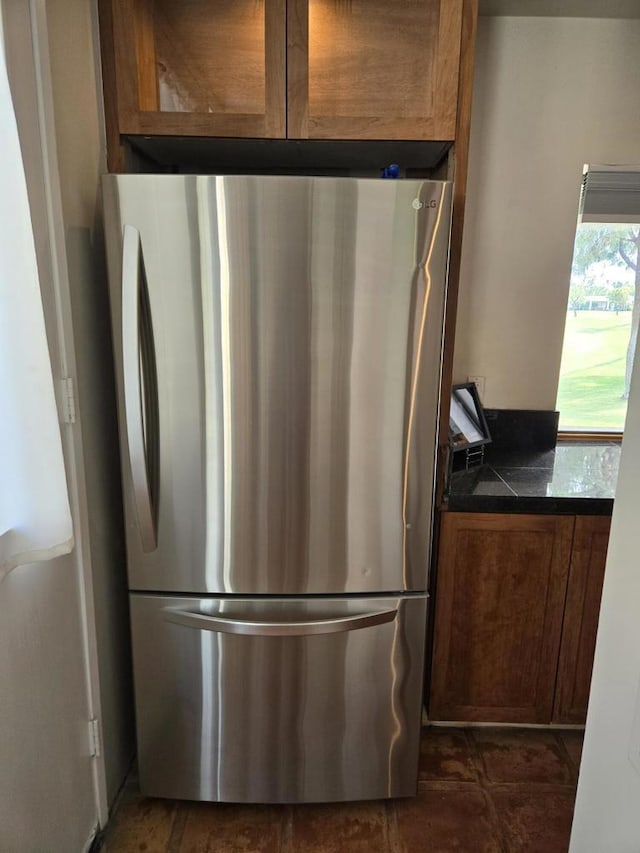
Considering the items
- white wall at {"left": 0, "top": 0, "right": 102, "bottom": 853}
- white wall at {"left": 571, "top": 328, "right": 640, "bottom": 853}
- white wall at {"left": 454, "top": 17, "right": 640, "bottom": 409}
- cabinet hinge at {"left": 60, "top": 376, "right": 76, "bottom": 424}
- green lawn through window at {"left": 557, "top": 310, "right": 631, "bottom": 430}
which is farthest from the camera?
green lawn through window at {"left": 557, "top": 310, "right": 631, "bottom": 430}

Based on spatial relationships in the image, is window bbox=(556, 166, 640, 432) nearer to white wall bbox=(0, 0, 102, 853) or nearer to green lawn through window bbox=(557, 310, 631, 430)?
green lawn through window bbox=(557, 310, 631, 430)

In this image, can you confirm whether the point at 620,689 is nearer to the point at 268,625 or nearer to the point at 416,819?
the point at 268,625

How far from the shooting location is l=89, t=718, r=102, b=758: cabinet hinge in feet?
4.69

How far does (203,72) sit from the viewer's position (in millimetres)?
1420

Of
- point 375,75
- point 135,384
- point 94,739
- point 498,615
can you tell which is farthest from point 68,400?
point 498,615

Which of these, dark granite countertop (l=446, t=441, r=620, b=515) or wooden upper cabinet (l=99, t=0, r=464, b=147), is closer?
wooden upper cabinet (l=99, t=0, r=464, b=147)

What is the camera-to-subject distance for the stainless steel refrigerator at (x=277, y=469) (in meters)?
1.28

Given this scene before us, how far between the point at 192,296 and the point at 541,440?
151 cm

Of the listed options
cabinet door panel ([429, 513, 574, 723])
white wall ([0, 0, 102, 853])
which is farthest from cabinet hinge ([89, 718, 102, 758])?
cabinet door panel ([429, 513, 574, 723])

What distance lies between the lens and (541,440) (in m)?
2.17

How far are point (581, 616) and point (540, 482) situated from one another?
1.45 ft

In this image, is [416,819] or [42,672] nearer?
[42,672]

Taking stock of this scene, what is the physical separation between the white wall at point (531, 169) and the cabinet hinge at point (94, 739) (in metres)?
1.66

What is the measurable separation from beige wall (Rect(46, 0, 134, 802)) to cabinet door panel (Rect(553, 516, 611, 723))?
54.7 inches
